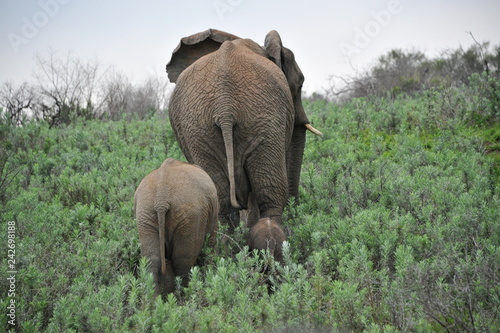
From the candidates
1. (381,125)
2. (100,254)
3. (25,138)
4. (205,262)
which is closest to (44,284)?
(100,254)

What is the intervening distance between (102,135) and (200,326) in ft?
30.3

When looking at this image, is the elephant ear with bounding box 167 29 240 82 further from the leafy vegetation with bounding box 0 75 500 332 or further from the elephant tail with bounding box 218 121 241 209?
the leafy vegetation with bounding box 0 75 500 332

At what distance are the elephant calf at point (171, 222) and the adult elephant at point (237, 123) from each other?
59cm

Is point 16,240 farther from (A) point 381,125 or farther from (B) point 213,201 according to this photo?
(A) point 381,125

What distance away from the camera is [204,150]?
5.79 meters

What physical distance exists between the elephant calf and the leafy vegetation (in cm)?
20

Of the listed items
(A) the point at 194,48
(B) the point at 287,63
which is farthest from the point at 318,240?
(A) the point at 194,48

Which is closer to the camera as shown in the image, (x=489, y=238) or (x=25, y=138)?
(x=489, y=238)

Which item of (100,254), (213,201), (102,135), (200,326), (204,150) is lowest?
(200,326)

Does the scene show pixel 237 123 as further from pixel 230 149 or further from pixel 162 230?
pixel 162 230

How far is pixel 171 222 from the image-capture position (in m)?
4.79

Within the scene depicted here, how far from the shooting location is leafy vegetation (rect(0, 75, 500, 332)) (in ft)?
12.9

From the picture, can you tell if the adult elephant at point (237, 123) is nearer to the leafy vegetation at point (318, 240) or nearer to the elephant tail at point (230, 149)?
the elephant tail at point (230, 149)

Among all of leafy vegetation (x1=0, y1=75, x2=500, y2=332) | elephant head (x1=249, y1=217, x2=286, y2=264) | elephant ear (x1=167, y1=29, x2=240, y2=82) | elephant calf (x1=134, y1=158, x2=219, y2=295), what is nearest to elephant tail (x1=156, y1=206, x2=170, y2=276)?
elephant calf (x1=134, y1=158, x2=219, y2=295)
